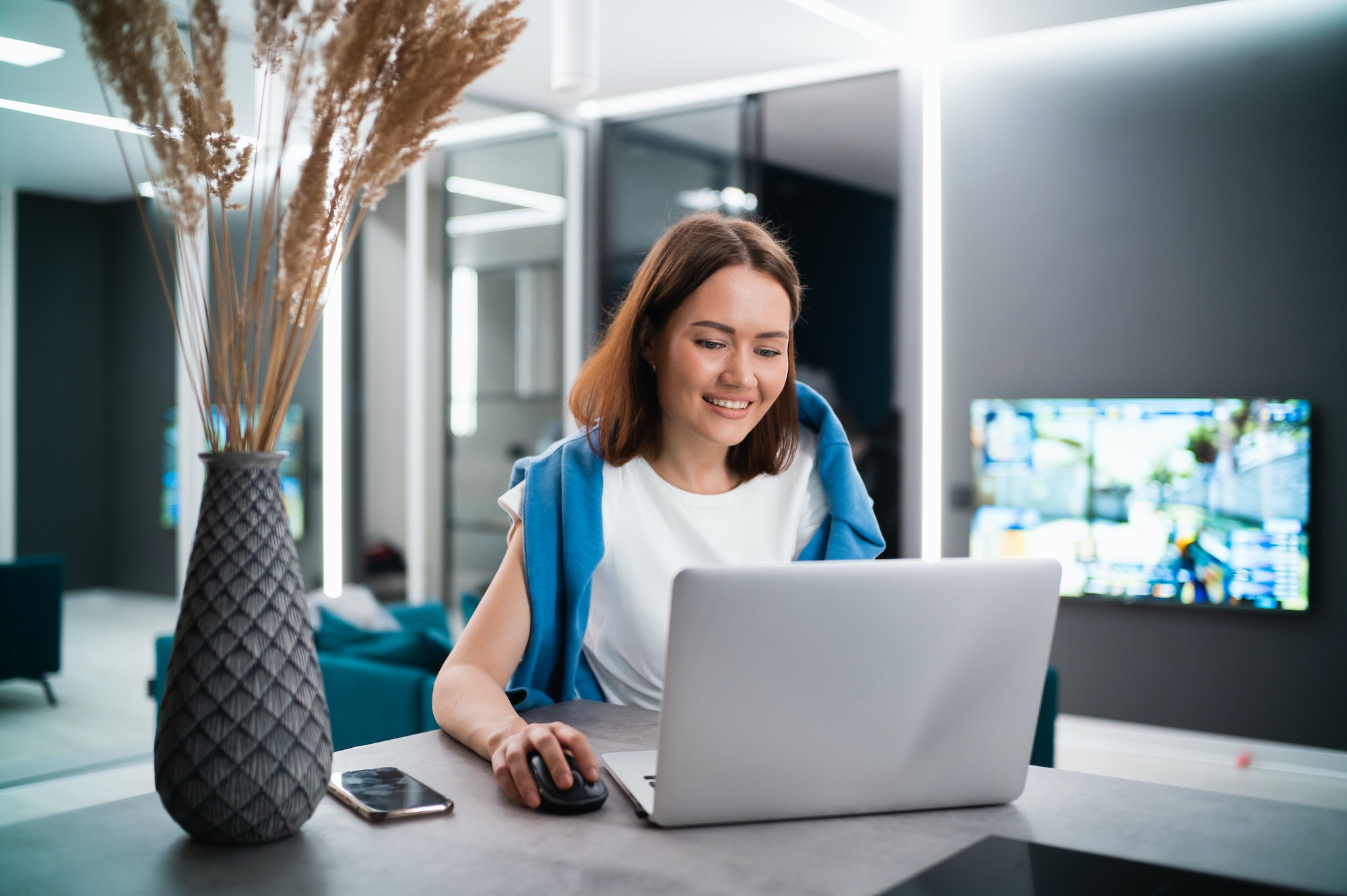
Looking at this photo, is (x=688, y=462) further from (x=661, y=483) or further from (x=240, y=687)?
(x=240, y=687)

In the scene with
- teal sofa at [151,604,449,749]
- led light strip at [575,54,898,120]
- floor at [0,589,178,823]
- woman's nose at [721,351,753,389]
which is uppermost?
led light strip at [575,54,898,120]

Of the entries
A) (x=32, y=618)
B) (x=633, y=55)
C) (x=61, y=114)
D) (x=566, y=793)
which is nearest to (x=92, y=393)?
(x=32, y=618)

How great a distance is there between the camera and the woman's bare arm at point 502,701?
3.29 ft

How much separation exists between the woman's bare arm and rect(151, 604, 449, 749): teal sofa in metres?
1.27

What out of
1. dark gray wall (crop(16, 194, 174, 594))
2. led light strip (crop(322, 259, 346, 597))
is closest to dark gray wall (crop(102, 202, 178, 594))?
dark gray wall (crop(16, 194, 174, 594))

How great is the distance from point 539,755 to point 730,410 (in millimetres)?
712

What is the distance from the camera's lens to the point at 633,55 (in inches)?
197

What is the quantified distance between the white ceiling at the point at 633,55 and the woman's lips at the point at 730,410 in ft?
7.99

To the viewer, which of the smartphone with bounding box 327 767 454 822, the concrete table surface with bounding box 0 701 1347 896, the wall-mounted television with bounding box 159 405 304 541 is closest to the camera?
the concrete table surface with bounding box 0 701 1347 896

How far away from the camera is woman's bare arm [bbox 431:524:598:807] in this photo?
100 centimetres

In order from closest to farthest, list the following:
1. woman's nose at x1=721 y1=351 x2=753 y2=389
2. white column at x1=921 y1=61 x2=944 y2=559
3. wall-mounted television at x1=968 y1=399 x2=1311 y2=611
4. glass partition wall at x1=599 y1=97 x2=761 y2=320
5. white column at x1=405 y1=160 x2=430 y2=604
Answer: woman's nose at x1=721 y1=351 x2=753 y2=389
wall-mounted television at x1=968 y1=399 x2=1311 y2=611
white column at x1=921 y1=61 x2=944 y2=559
white column at x1=405 y1=160 x2=430 y2=604
glass partition wall at x1=599 y1=97 x2=761 y2=320

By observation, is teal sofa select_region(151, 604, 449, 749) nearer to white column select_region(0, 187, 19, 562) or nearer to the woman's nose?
white column select_region(0, 187, 19, 562)

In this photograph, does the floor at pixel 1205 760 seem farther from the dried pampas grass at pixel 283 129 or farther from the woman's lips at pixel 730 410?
the dried pampas grass at pixel 283 129

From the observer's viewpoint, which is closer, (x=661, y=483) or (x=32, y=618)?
(x=661, y=483)
